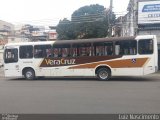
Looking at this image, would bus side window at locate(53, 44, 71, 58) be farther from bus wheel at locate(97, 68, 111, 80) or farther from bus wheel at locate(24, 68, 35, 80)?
bus wheel at locate(97, 68, 111, 80)

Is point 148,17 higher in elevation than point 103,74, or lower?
higher

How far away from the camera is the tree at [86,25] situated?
44375 millimetres

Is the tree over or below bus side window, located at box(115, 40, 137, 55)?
over

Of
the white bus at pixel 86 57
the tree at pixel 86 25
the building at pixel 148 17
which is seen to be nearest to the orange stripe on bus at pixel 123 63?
the white bus at pixel 86 57

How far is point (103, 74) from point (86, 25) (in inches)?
1085

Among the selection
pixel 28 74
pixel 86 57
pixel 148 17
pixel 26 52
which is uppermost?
pixel 148 17

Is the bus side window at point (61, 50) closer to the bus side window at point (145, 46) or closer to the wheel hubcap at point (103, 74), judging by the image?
the wheel hubcap at point (103, 74)

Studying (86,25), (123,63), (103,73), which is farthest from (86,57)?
(86,25)

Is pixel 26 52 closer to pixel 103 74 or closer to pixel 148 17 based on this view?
pixel 103 74

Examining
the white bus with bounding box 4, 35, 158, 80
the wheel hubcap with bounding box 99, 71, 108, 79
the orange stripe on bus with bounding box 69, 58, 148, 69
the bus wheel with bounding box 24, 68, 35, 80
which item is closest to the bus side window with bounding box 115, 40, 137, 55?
the white bus with bounding box 4, 35, 158, 80

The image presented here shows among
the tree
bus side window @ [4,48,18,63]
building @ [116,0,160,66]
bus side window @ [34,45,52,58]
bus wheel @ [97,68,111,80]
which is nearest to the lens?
bus wheel @ [97,68,111,80]

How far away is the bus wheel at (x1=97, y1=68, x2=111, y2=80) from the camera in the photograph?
19.5 meters

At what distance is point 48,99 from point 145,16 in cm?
1709

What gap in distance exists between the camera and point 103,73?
1967cm
